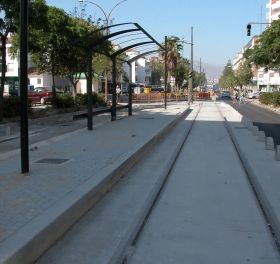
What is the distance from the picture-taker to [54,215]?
5.22m

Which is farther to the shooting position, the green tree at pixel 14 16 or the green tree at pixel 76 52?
the green tree at pixel 76 52

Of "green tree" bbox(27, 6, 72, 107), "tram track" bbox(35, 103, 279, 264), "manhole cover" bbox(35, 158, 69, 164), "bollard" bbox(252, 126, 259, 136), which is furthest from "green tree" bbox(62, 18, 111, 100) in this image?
"tram track" bbox(35, 103, 279, 264)

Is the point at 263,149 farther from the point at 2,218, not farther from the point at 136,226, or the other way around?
the point at 2,218

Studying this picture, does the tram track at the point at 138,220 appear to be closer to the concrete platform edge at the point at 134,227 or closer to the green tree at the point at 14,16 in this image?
the concrete platform edge at the point at 134,227

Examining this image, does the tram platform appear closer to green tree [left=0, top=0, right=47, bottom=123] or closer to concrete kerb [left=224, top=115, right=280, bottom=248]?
concrete kerb [left=224, top=115, right=280, bottom=248]

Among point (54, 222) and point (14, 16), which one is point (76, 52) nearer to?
point (14, 16)

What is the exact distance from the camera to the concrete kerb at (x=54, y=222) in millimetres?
4223

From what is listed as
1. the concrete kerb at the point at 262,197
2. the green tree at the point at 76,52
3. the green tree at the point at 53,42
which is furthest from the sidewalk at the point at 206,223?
the green tree at the point at 76,52

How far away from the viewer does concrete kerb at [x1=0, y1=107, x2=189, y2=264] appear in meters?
4.22

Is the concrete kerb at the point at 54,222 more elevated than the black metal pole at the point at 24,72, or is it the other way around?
the black metal pole at the point at 24,72

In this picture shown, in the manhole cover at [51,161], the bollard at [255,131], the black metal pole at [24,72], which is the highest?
the black metal pole at [24,72]

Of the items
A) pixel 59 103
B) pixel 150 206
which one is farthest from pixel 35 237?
pixel 59 103

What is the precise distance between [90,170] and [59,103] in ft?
61.6

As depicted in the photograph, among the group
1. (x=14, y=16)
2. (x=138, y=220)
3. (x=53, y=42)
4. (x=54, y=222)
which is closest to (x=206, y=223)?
(x=138, y=220)
